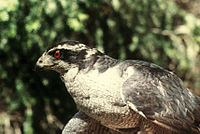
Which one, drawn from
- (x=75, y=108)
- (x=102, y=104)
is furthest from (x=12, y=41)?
(x=102, y=104)

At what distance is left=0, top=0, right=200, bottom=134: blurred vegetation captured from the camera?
127 inches

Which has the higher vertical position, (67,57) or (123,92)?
(67,57)

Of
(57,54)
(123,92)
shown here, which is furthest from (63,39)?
(123,92)

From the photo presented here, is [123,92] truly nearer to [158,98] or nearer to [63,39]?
[158,98]

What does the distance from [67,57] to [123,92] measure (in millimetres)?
351

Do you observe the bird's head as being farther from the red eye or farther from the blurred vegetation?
the blurred vegetation

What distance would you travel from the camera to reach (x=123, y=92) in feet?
5.66

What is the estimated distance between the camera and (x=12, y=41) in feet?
10.9

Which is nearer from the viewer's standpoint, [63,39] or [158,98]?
[158,98]

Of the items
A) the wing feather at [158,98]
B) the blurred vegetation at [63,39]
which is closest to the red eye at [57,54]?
the wing feather at [158,98]

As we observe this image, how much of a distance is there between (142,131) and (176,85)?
0.32m

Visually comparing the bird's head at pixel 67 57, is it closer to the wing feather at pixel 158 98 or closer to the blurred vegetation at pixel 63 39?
the wing feather at pixel 158 98

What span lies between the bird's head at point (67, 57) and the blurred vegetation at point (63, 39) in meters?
1.17

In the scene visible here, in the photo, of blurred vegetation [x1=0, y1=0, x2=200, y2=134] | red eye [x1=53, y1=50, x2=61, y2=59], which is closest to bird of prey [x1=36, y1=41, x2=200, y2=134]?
red eye [x1=53, y1=50, x2=61, y2=59]
